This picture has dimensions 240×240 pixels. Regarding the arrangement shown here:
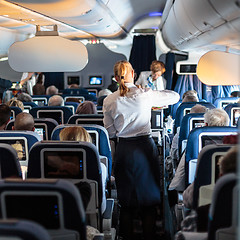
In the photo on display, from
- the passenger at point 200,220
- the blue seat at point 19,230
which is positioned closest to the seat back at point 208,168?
the passenger at point 200,220

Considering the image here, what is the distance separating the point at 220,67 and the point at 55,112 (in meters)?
3.28

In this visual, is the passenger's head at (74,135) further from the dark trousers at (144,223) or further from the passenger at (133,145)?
the dark trousers at (144,223)

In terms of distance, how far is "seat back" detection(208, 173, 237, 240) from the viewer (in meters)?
2.02

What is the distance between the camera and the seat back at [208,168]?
9.31ft

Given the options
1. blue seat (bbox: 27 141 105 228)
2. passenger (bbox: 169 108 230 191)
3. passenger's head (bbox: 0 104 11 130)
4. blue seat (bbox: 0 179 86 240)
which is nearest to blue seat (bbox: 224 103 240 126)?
passenger (bbox: 169 108 230 191)

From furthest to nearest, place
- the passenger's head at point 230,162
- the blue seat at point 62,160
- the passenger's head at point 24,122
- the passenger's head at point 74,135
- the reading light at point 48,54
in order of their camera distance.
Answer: the reading light at point 48,54 < the passenger's head at point 24,122 < the passenger's head at point 74,135 < the blue seat at point 62,160 < the passenger's head at point 230,162

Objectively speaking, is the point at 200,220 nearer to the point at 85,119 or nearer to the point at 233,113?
the point at 85,119

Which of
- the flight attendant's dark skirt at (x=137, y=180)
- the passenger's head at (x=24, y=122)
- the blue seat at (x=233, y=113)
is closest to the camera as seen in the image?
the flight attendant's dark skirt at (x=137, y=180)

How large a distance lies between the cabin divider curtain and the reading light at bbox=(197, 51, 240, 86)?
10.2 meters

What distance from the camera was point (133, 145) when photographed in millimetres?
4066

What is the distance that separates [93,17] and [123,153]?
3.26 meters

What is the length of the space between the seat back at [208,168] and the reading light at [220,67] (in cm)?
103

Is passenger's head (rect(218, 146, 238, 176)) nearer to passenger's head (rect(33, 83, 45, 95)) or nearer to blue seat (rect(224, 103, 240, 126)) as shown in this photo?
A: blue seat (rect(224, 103, 240, 126))

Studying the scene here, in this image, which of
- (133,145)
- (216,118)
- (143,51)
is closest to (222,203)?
(133,145)
